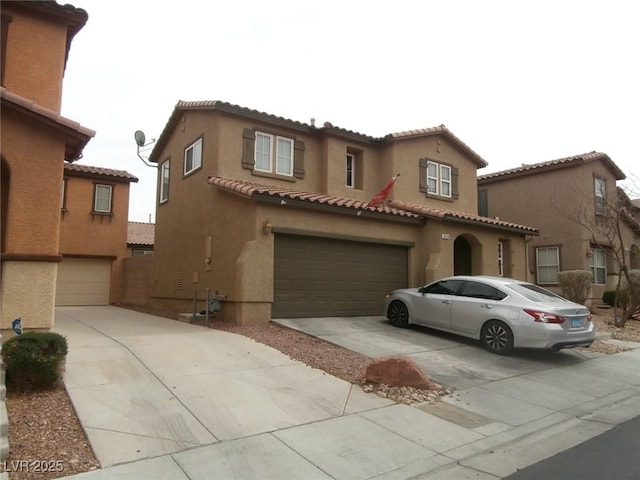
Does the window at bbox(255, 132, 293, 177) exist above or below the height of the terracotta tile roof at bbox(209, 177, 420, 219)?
above

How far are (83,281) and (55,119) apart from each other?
14.7 metres

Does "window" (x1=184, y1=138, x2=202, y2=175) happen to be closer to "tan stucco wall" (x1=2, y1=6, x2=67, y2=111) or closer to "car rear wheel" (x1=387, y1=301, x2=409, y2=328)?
"tan stucco wall" (x1=2, y1=6, x2=67, y2=111)

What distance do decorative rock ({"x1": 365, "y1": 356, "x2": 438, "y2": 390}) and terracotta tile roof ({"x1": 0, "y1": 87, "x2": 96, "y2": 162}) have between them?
6088mm

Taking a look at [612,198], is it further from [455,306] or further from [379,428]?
[379,428]

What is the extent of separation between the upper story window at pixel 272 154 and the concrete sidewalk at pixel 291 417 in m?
6.53

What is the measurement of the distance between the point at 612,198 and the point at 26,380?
77.0 feet

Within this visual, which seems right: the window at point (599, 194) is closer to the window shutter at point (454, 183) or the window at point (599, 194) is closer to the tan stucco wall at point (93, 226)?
the window shutter at point (454, 183)

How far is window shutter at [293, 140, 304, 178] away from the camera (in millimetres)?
14625

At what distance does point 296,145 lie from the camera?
14742 millimetres

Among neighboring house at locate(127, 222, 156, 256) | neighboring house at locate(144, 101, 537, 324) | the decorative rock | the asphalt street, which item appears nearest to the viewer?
the asphalt street

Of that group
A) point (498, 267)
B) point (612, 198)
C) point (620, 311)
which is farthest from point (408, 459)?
point (612, 198)

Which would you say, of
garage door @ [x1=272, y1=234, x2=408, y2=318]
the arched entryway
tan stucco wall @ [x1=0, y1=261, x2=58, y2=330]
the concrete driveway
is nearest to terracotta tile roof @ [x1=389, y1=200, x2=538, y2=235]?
the arched entryway

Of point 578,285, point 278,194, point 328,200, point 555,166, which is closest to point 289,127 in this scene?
point 328,200

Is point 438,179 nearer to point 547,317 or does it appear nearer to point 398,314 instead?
point 398,314
